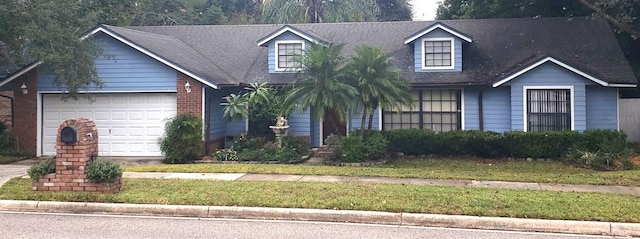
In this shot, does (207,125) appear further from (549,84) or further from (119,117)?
(549,84)

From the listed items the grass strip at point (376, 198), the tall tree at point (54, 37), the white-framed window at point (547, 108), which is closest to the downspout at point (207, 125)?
the tall tree at point (54, 37)

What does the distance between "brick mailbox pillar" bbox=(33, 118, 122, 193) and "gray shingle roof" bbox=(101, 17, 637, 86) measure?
7631 millimetres

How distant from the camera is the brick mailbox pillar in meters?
10.1

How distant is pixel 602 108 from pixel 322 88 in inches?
348

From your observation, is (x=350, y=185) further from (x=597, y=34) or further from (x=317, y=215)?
(x=597, y=34)

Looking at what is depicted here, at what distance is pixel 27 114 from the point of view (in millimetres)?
18312

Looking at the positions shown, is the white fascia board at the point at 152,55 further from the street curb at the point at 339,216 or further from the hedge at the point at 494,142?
the street curb at the point at 339,216

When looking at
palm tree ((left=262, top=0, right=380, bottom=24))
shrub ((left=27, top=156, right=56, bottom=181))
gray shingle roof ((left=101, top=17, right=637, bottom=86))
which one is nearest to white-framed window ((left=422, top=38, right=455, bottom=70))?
gray shingle roof ((left=101, top=17, right=637, bottom=86))

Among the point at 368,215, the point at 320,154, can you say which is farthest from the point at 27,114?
the point at 368,215

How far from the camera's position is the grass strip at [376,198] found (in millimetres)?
8625

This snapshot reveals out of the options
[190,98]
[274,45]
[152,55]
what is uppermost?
[274,45]

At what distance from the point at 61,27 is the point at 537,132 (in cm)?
1363

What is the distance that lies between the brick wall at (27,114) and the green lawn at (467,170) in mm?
5611

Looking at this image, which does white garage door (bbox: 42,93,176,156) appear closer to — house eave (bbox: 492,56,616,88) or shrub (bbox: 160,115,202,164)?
shrub (bbox: 160,115,202,164)
